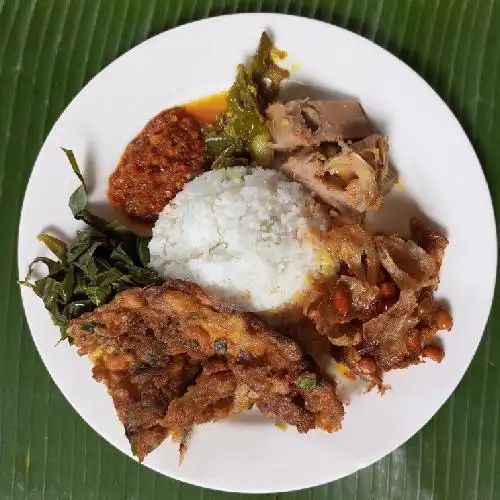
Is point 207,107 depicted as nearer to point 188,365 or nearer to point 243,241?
point 243,241

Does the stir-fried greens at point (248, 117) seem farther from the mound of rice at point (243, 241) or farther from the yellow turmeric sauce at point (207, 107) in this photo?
the mound of rice at point (243, 241)

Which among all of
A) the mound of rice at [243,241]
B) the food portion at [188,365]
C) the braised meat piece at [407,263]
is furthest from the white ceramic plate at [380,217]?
the mound of rice at [243,241]

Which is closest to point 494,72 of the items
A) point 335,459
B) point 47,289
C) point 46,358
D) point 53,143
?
point 335,459

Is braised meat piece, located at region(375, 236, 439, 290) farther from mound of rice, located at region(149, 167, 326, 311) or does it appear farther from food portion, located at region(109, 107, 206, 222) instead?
food portion, located at region(109, 107, 206, 222)

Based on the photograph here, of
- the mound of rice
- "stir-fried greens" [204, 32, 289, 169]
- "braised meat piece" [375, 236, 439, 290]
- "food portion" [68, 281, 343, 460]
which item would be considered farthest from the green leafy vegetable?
"stir-fried greens" [204, 32, 289, 169]

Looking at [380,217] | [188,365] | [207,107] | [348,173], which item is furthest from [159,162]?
[380,217]

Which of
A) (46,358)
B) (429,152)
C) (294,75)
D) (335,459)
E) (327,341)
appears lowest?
(335,459)

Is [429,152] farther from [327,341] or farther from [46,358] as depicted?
[46,358]
